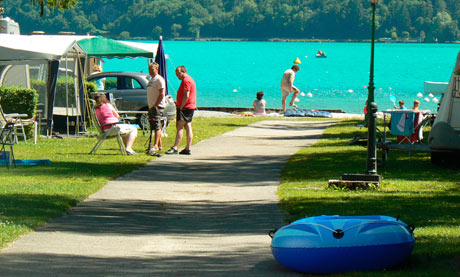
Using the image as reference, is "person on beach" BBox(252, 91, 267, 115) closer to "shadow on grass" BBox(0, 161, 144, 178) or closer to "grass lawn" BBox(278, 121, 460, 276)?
"grass lawn" BBox(278, 121, 460, 276)

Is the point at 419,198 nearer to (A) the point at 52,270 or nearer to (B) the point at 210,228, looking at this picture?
(B) the point at 210,228

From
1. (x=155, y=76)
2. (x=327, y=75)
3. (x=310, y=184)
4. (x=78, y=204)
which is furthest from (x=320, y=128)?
(x=327, y=75)

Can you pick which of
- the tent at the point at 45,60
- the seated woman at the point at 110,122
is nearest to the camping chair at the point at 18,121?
Result: the tent at the point at 45,60

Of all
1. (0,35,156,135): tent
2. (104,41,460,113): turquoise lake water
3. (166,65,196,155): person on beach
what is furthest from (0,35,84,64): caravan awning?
(104,41,460,113): turquoise lake water

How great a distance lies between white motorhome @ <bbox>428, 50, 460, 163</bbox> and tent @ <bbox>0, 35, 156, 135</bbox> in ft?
27.5

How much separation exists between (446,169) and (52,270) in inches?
346

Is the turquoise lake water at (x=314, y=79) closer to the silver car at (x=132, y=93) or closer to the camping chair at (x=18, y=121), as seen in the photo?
the silver car at (x=132, y=93)

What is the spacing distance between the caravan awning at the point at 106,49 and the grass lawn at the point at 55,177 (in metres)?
6.08

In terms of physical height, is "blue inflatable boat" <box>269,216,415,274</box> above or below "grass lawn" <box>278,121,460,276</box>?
above

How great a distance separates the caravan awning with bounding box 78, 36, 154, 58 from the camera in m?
26.0

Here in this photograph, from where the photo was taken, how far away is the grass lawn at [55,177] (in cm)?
972

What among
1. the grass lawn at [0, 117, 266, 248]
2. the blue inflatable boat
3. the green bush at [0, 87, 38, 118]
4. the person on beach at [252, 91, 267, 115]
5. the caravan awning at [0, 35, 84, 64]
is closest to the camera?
the blue inflatable boat

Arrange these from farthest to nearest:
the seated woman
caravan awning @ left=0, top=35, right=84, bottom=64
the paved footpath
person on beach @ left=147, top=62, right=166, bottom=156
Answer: caravan awning @ left=0, top=35, right=84, bottom=64 < person on beach @ left=147, top=62, right=166, bottom=156 < the seated woman < the paved footpath

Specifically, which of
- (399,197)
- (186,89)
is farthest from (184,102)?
(399,197)
